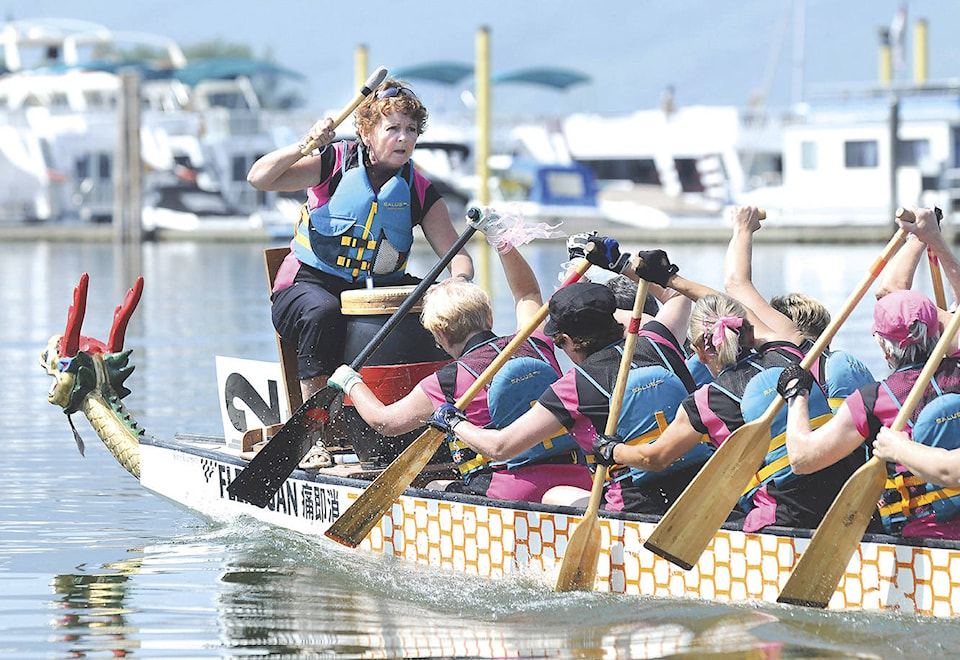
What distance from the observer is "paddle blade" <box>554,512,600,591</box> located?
6.75 meters

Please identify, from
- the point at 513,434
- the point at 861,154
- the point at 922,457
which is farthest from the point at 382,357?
the point at 861,154

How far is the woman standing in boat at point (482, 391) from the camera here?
714 centimetres

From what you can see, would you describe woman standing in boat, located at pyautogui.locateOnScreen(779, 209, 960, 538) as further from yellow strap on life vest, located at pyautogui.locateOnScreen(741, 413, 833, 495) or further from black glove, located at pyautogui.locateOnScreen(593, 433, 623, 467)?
black glove, located at pyautogui.locateOnScreen(593, 433, 623, 467)

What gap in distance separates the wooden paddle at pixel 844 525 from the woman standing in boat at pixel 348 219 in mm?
2494

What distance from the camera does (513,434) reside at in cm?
675

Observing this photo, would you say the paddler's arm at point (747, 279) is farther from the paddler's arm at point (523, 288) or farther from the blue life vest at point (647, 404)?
the paddler's arm at point (523, 288)

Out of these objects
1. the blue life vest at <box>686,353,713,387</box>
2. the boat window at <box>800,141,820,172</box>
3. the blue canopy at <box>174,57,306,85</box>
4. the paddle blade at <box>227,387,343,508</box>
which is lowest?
the paddle blade at <box>227,387,343,508</box>

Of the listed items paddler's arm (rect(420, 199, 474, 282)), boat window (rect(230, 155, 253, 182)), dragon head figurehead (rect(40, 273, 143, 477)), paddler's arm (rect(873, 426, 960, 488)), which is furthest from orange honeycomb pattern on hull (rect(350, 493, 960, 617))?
boat window (rect(230, 155, 253, 182))

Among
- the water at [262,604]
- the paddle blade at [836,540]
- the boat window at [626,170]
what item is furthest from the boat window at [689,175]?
the paddle blade at [836,540]

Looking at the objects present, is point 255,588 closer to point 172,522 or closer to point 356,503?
point 356,503

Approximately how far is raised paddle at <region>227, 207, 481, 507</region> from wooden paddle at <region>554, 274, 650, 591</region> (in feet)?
4.57

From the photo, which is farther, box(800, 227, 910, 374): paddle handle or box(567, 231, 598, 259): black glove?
box(567, 231, 598, 259): black glove

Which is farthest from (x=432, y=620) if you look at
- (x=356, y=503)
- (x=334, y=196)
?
(x=334, y=196)

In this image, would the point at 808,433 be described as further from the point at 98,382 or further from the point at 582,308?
the point at 98,382
